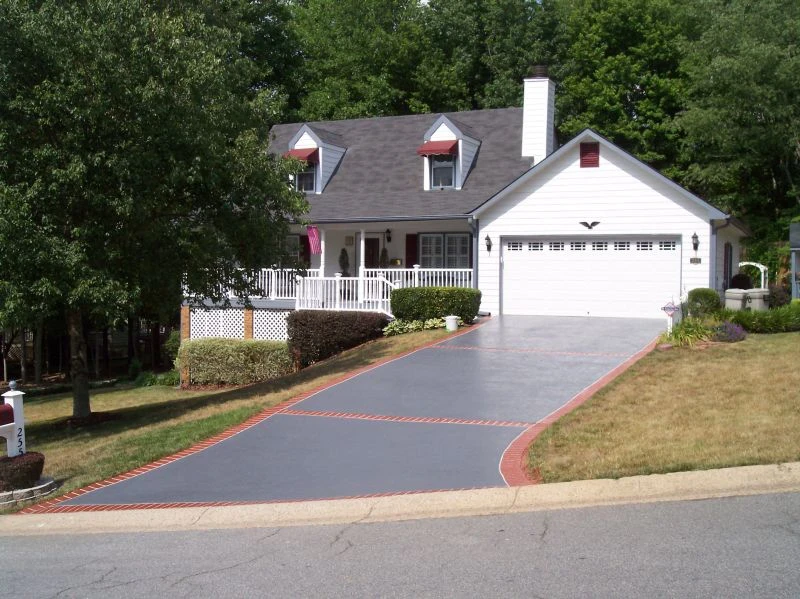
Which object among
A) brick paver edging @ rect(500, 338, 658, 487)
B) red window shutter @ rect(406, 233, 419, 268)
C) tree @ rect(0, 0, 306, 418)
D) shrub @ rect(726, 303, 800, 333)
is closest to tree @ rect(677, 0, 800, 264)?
red window shutter @ rect(406, 233, 419, 268)

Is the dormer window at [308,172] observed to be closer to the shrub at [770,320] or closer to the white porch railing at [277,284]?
the white porch railing at [277,284]

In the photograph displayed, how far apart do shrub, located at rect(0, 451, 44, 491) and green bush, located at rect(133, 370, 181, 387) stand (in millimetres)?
14547

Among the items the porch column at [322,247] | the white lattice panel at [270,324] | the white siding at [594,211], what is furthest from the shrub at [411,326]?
the white lattice panel at [270,324]

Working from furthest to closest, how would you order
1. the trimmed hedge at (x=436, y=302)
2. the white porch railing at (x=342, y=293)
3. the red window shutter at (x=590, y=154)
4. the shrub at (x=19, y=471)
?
the white porch railing at (x=342, y=293)
the red window shutter at (x=590, y=154)
the trimmed hedge at (x=436, y=302)
the shrub at (x=19, y=471)

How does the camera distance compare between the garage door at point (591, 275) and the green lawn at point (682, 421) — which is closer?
the green lawn at point (682, 421)

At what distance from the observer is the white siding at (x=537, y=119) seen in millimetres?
25375

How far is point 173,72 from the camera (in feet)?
45.1

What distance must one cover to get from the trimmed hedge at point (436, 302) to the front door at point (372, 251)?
5119mm

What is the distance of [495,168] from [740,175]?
12602 millimetres

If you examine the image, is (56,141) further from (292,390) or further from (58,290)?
(292,390)

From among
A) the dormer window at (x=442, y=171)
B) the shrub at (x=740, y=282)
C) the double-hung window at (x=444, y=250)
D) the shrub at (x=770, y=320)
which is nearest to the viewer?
the shrub at (x=770, y=320)

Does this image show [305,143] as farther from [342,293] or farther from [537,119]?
[537,119]

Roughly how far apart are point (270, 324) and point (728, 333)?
484 inches

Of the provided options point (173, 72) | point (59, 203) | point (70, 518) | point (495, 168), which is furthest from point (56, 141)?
point (495, 168)
